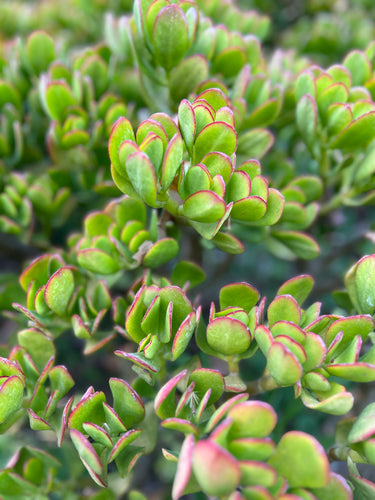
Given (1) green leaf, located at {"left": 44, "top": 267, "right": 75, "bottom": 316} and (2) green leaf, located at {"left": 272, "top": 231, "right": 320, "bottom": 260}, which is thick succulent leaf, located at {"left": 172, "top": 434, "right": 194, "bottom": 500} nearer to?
(1) green leaf, located at {"left": 44, "top": 267, "right": 75, "bottom": 316}

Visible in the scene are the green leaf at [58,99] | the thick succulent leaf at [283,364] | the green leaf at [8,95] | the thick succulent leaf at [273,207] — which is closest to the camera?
the thick succulent leaf at [283,364]

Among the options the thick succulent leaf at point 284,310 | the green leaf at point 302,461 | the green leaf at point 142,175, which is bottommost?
the green leaf at point 302,461

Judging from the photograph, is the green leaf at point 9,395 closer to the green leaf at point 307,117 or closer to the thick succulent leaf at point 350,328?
the thick succulent leaf at point 350,328

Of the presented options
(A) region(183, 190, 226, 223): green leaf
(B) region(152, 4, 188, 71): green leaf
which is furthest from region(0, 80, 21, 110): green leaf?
(A) region(183, 190, 226, 223): green leaf

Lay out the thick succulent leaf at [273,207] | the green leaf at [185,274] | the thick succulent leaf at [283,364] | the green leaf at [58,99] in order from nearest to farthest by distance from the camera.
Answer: the thick succulent leaf at [283,364] < the thick succulent leaf at [273,207] < the green leaf at [185,274] < the green leaf at [58,99]

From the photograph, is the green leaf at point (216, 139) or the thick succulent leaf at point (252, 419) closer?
the thick succulent leaf at point (252, 419)

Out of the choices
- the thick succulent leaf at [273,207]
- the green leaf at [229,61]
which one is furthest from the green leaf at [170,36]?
the thick succulent leaf at [273,207]

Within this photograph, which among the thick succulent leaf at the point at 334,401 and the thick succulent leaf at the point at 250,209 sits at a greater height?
the thick succulent leaf at the point at 250,209

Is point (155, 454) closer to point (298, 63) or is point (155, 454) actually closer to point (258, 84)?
point (258, 84)

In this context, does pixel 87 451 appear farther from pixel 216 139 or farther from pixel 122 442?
pixel 216 139
